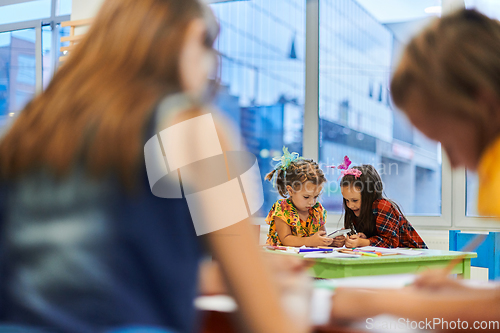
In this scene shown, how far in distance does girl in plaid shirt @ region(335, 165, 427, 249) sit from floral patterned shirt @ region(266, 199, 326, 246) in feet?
0.81

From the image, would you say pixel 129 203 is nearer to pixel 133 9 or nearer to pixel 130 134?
pixel 130 134

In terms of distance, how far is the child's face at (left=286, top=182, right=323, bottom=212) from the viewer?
3.45m

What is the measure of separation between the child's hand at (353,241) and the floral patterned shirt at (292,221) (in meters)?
0.41

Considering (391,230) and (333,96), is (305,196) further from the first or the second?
(333,96)


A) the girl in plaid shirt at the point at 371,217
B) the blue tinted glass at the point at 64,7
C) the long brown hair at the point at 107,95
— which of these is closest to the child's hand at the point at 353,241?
the girl in plaid shirt at the point at 371,217

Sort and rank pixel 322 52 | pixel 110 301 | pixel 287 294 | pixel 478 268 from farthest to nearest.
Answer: pixel 322 52, pixel 478 268, pixel 287 294, pixel 110 301

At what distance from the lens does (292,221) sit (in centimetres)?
336

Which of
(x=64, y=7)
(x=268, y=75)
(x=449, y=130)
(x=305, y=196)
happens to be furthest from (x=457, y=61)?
(x=64, y=7)

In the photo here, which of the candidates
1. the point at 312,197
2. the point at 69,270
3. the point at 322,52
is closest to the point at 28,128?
the point at 69,270

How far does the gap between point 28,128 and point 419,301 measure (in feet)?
1.95

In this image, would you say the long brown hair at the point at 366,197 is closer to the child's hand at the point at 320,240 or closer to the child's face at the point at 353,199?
the child's face at the point at 353,199

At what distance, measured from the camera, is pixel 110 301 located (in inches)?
19.6

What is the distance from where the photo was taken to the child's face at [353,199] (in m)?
3.35

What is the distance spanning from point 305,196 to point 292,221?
0.75 feet
